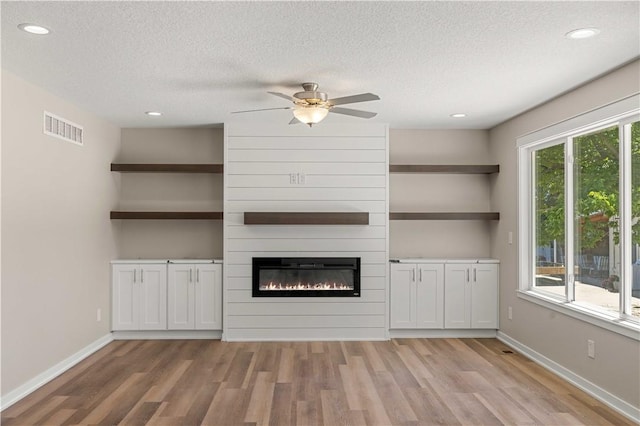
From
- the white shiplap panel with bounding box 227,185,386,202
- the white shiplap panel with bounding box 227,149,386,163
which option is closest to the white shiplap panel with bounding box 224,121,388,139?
the white shiplap panel with bounding box 227,149,386,163

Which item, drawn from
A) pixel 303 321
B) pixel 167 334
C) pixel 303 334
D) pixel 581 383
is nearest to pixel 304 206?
pixel 303 321

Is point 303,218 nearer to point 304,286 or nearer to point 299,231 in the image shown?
point 299,231

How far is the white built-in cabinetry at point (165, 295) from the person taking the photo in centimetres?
550

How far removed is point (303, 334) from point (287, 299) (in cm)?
44

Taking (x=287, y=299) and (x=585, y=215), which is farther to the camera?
(x=287, y=299)

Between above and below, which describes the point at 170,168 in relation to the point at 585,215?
above

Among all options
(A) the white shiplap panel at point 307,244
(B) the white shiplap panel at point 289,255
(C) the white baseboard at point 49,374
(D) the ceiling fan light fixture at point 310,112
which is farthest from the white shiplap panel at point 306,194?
(C) the white baseboard at point 49,374

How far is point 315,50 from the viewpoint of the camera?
3098 mm

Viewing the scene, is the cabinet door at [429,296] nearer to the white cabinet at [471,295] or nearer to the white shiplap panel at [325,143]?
the white cabinet at [471,295]

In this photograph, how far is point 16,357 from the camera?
3.69m

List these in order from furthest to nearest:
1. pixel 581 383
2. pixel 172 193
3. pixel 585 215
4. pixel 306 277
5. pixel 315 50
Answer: pixel 172 193 → pixel 306 277 → pixel 585 215 → pixel 581 383 → pixel 315 50

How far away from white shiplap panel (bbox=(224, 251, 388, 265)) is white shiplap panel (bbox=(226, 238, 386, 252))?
0.15ft

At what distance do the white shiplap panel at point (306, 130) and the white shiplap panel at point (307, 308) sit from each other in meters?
1.95

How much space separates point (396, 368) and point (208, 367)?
5.80ft
